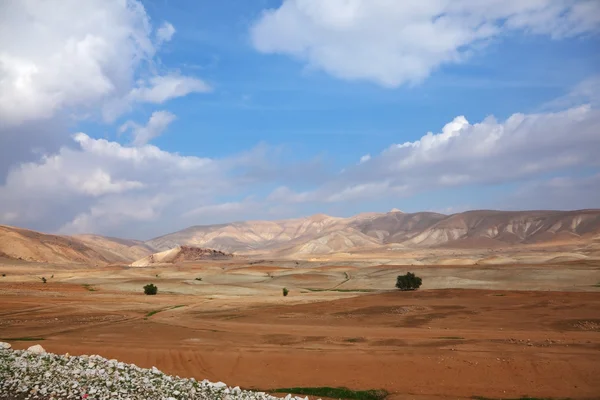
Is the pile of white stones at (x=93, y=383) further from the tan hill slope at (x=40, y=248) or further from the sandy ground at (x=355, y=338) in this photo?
the tan hill slope at (x=40, y=248)

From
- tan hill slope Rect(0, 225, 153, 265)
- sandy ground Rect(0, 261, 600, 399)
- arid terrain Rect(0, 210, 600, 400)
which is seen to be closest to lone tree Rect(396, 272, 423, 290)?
sandy ground Rect(0, 261, 600, 399)

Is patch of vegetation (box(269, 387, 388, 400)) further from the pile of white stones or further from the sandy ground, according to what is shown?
the pile of white stones

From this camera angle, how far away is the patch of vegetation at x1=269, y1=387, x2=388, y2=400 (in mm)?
13945

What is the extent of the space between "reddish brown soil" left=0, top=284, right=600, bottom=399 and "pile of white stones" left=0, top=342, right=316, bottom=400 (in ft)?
7.60

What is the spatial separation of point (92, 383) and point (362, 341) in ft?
38.4

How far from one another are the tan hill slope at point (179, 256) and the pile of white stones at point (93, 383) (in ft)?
454

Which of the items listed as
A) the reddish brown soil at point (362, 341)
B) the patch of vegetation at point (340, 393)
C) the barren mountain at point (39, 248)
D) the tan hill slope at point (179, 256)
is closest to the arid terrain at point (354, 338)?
the reddish brown soil at point (362, 341)

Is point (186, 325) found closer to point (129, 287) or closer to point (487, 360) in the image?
point (487, 360)

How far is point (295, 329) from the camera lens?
24953 millimetres

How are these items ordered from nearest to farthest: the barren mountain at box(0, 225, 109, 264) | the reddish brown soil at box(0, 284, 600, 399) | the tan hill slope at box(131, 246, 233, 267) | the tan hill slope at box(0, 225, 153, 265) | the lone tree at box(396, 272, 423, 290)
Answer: the reddish brown soil at box(0, 284, 600, 399) < the lone tree at box(396, 272, 423, 290) < the tan hill slope at box(0, 225, 153, 265) < the barren mountain at box(0, 225, 109, 264) < the tan hill slope at box(131, 246, 233, 267)

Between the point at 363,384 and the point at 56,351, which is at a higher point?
the point at 56,351

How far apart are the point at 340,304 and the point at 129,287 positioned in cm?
3241

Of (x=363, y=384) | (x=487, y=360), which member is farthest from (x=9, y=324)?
(x=487, y=360)

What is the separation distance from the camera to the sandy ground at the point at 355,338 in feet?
49.5
